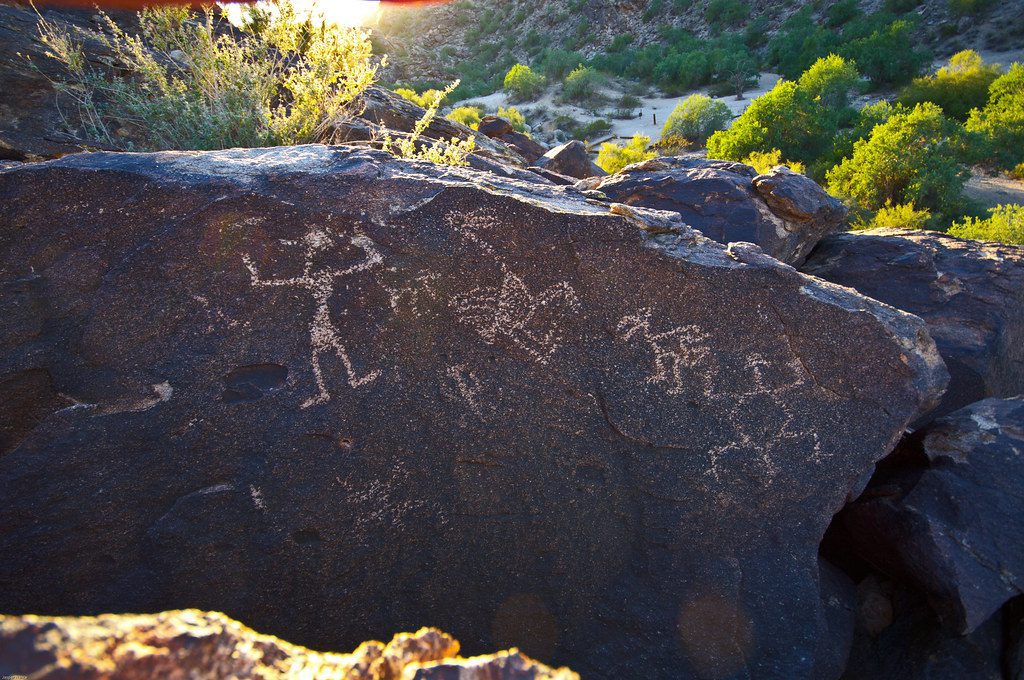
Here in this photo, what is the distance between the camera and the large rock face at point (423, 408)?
1.91 m

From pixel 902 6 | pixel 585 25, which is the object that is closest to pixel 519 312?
pixel 902 6

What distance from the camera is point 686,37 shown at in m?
31.5

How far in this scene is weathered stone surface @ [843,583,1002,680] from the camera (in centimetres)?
242

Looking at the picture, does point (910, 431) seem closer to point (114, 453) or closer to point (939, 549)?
point (939, 549)

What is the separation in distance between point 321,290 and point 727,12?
3603cm

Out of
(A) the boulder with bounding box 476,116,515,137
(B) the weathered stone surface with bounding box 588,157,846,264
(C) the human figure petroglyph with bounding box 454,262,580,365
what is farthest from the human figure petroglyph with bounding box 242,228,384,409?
(A) the boulder with bounding box 476,116,515,137

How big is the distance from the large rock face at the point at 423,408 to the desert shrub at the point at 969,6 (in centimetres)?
2682

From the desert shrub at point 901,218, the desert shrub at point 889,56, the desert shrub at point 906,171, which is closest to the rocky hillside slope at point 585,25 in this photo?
the desert shrub at point 889,56

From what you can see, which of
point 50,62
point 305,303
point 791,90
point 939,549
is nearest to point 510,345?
point 305,303

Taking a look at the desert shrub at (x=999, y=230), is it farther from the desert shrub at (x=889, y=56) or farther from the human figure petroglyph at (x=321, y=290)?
the desert shrub at (x=889, y=56)

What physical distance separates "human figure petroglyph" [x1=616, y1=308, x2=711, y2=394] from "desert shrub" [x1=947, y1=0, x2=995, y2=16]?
27.4 metres

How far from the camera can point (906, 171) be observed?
415 inches

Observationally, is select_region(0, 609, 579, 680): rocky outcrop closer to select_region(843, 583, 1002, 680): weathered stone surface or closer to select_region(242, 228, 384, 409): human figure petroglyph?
select_region(242, 228, 384, 409): human figure petroglyph

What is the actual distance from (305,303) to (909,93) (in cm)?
1977
